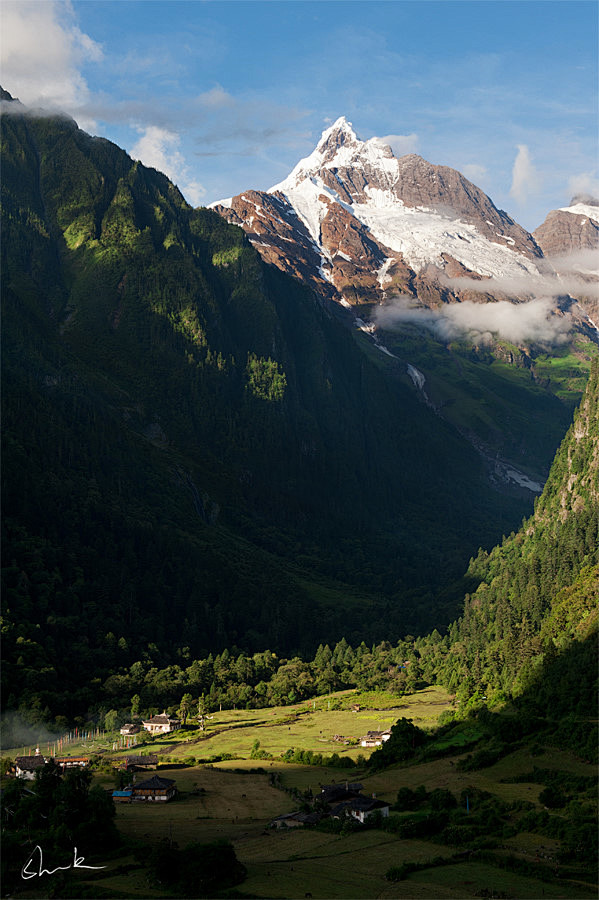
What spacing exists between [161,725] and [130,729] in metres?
5.70

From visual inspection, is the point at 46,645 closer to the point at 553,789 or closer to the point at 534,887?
the point at 553,789

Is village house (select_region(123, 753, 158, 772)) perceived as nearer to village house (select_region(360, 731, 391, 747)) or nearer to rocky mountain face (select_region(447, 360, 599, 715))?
village house (select_region(360, 731, 391, 747))

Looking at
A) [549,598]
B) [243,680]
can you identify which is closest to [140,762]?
[243,680]

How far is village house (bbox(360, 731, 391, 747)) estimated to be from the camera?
369 ft

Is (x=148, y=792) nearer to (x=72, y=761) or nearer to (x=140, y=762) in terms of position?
(x=140, y=762)

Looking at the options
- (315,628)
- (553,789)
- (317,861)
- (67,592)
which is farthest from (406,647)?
(317,861)

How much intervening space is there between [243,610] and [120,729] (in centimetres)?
6717

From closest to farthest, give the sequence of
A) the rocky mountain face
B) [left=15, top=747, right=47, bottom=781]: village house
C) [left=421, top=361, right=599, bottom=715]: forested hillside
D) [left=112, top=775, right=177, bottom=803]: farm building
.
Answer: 1. [left=112, top=775, right=177, bottom=803]: farm building
2. [left=15, top=747, right=47, bottom=781]: village house
3. [left=421, top=361, right=599, bottom=715]: forested hillside
4. the rocky mountain face

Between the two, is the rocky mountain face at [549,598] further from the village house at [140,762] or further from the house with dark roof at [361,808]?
the village house at [140,762]

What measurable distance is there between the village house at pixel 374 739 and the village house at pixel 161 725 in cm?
2797

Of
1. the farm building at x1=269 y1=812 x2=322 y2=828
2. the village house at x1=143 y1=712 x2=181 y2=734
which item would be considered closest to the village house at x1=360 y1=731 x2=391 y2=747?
the village house at x1=143 y1=712 x2=181 y2=734

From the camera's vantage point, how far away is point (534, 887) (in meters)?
58.3

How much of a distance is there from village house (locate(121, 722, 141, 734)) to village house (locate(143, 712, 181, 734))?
2.00 metres

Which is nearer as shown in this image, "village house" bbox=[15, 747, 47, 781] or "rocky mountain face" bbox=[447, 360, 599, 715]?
"village house" bbox=[15, 747, 47, 781]
